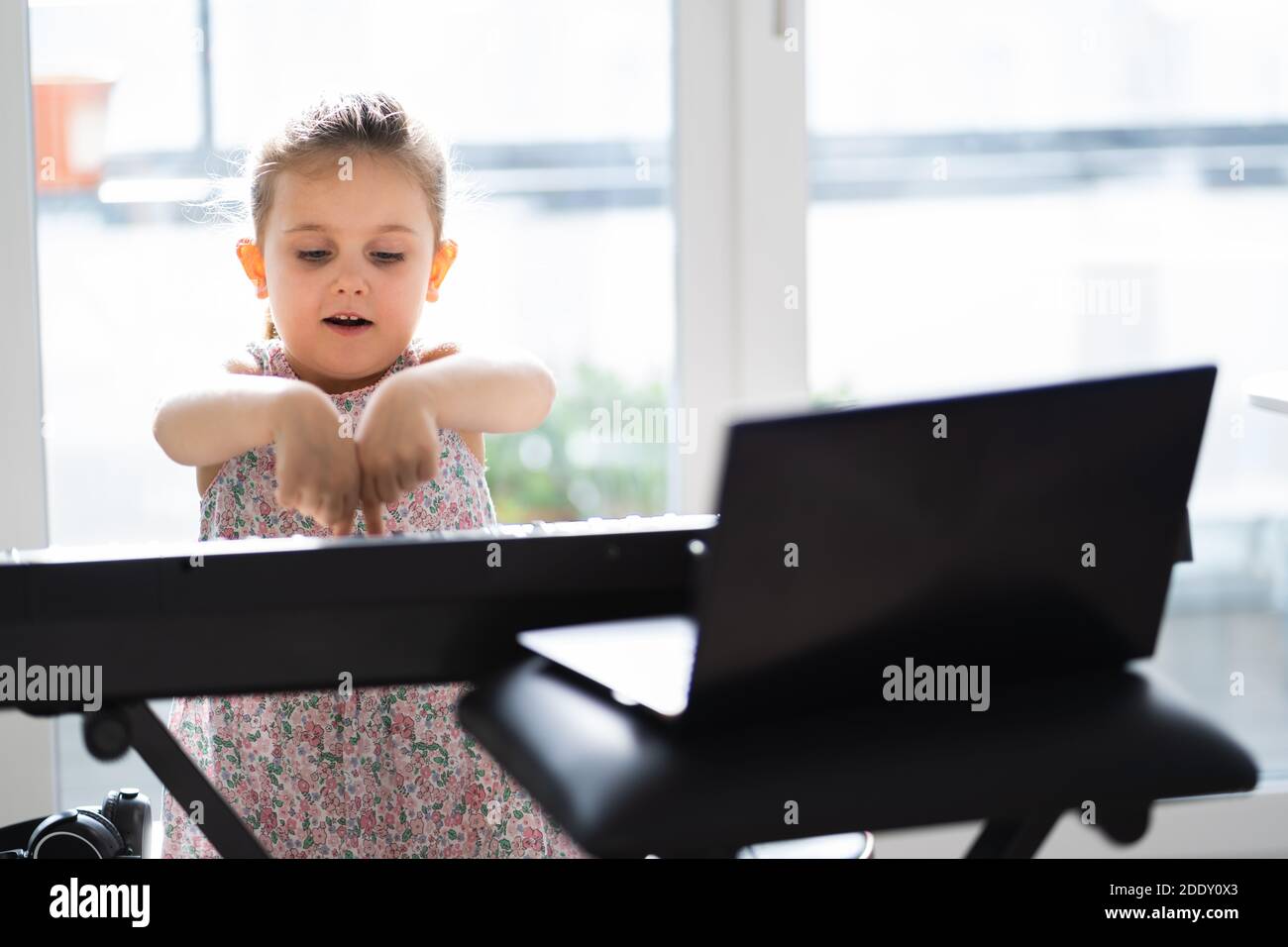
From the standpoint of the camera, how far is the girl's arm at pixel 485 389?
112 cm

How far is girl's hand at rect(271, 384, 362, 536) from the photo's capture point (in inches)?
37.3

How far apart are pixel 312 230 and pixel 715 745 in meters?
0.80

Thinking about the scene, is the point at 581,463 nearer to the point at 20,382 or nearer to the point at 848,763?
the point at 20,382

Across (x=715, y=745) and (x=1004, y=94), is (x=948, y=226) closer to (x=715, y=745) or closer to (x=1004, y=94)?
(x=1004, y=94)

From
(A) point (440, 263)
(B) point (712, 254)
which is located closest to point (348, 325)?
(A) point (440, 263)

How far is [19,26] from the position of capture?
200 cm

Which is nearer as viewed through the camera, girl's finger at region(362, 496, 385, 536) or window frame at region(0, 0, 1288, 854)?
girl's finger at region(362, 496, 385, 536)

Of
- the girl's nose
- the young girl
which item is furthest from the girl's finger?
the girl's nose

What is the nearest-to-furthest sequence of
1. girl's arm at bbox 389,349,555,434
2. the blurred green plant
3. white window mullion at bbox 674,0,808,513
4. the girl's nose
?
girl's arm at bbox 389,349,555,434 < the girl's nose < white window mullion at bbox 674,0,808,513 < the blurred green plant

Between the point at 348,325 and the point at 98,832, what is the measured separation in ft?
1.75

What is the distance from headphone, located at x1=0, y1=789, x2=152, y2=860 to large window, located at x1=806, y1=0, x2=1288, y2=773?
1374mm

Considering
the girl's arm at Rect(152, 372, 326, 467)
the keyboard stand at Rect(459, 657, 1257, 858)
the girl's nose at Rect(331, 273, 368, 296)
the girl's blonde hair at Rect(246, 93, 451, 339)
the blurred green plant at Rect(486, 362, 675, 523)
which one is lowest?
the keyboard stand at Rect(459, 657, 1257, 858)

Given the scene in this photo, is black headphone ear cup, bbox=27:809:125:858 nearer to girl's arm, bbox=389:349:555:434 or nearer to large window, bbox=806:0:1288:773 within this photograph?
girl's arm, bbox=389:349:555:434
